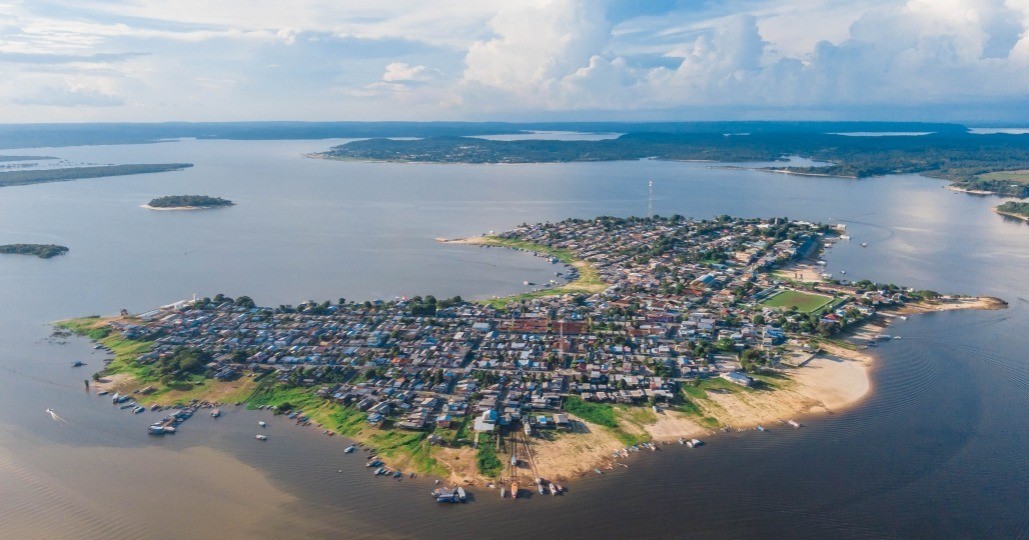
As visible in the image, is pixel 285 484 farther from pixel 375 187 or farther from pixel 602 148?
pixel 602 148

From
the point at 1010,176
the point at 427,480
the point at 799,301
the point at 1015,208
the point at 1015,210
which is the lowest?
the point at 427,480

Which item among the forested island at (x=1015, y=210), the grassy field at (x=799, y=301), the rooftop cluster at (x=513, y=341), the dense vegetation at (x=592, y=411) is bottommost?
the dense vegetation at (x=592, y=411)

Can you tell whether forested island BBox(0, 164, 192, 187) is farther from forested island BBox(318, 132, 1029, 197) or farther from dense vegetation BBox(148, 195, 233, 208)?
forested island BBox(318, 132, 1029, 197)

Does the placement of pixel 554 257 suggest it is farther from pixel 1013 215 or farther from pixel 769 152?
pixel 769 152

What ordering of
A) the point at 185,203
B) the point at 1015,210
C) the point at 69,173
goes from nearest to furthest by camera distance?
the point at 1015,210 → the point at 185,203 → the point at 69,173

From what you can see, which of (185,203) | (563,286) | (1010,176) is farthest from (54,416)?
(1010,176)

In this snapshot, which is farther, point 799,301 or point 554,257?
point 554,257

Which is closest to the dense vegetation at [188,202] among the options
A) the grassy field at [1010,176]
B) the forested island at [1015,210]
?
the forested island at [1015,210]

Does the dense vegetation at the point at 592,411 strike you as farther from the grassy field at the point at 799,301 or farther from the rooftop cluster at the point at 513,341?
the grassy field at the point at 799,301
